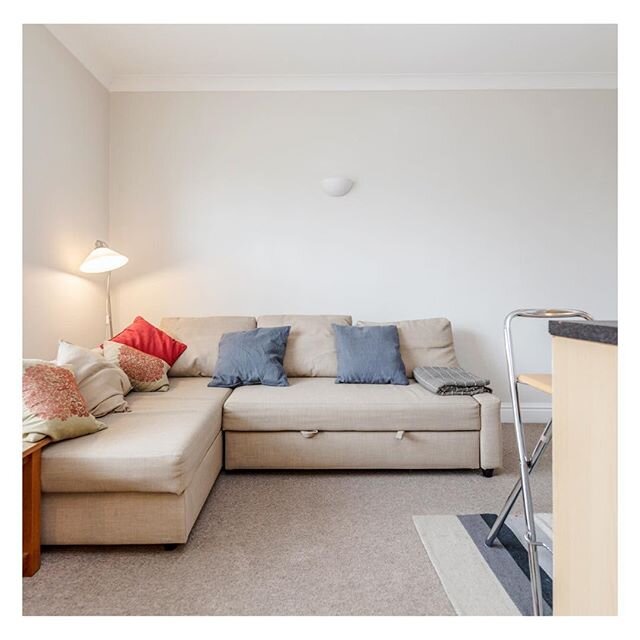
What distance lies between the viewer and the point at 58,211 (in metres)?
2.98

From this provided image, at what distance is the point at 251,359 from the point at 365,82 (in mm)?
2418

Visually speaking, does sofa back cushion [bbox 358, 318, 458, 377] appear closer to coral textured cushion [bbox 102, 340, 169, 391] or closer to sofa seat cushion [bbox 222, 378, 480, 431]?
sofa seat cushion [bbox 222, 378, 480, 431]

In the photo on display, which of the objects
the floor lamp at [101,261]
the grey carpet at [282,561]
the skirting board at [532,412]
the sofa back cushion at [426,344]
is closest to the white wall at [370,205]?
the sofa back cushion at [426,344]

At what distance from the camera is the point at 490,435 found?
2.68 metres

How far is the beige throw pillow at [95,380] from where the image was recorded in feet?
7.47

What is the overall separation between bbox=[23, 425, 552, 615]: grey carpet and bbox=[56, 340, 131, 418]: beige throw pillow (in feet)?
2.16

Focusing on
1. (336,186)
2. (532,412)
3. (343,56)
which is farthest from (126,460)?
(532,412)

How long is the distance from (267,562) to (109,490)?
0.69 metres

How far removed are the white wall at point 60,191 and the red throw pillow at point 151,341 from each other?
412 mm

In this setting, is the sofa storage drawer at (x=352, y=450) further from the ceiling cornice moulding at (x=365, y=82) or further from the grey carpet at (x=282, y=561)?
the ceiling cornice moulding at (x=365, y=82)

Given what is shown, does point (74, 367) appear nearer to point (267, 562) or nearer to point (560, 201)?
point (267, 562)

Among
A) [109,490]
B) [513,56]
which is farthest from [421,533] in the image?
[513,56]

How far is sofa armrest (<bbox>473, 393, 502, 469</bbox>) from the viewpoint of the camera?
267cm
